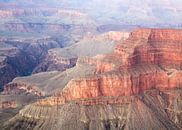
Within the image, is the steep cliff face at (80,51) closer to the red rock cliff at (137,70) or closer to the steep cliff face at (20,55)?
the steep cliff face at (20,55)

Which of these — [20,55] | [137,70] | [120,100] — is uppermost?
[137,70]

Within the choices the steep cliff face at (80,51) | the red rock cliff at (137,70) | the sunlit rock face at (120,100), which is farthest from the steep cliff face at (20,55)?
the sunlit rock face at (120,100)

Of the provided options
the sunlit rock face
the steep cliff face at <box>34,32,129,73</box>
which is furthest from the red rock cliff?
the steep cliff face at <box>34,32,129,73</box>

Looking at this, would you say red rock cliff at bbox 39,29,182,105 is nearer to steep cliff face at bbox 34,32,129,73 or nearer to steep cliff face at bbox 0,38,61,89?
steep cliff face at bbox 0,38,61,89

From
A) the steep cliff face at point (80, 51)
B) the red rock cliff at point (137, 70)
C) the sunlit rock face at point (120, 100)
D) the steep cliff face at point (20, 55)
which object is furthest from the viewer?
the steep cliff face at point (20, 55)

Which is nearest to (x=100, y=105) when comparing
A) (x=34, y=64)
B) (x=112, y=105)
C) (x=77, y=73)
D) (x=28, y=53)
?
(x=112, y=105)

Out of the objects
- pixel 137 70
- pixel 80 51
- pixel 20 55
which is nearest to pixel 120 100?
pixel 137 70

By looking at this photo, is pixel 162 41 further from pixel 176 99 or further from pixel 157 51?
pixel 176 99

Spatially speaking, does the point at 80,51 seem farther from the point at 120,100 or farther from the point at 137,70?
the point at 120,100
